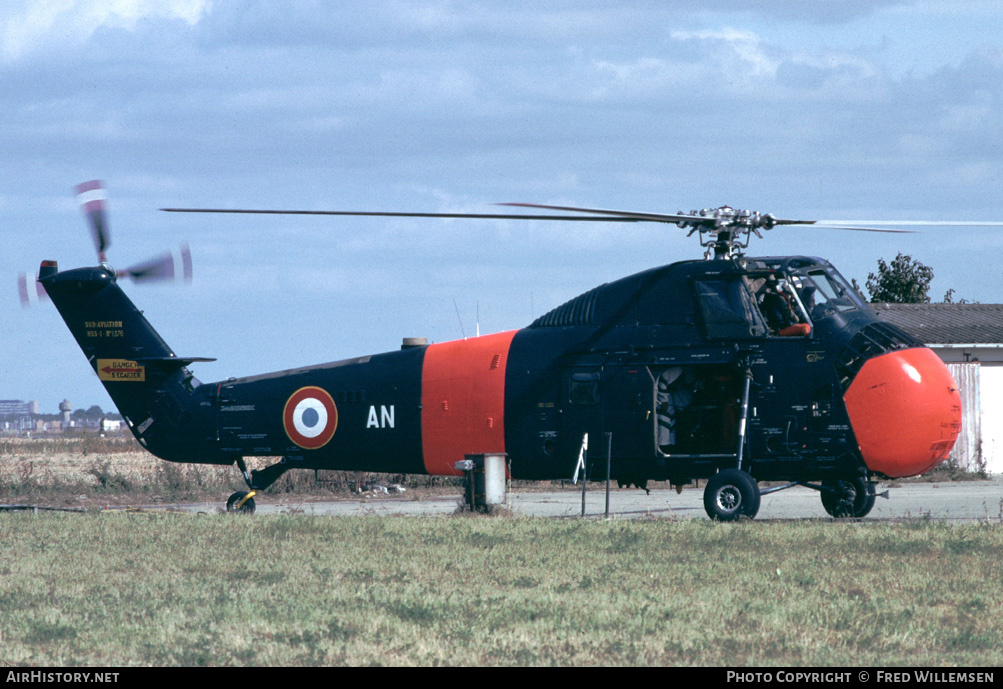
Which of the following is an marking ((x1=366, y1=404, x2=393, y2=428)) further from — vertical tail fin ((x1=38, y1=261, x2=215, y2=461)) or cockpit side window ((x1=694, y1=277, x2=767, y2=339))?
cockpit side window ((x1=694, y1=277, x2=767, y2=339))

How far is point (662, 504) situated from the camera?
23.7m

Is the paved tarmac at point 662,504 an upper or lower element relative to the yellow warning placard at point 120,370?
lower

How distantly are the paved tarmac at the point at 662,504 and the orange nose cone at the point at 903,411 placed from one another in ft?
5.70

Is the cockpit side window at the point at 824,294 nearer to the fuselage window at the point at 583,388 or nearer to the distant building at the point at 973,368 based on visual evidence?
the fuselage window at the point at 583,388

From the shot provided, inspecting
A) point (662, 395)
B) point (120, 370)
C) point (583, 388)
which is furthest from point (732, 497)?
point (120, 370)

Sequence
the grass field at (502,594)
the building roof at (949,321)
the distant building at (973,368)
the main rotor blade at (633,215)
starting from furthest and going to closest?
the building roof at (949,321) → the distant building at (973,368) → the main rotor blade at (633,215) → the grass field at (502,594)

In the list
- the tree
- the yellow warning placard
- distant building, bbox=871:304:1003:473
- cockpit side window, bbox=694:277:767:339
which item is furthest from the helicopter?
the tree

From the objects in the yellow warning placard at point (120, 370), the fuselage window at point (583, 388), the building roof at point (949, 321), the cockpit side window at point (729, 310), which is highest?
the building roof at point (949, 321)

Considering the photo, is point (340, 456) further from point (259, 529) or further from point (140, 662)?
point (140, 662)

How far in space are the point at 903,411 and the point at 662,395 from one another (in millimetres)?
3587

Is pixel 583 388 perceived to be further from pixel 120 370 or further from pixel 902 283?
pixel 902 283

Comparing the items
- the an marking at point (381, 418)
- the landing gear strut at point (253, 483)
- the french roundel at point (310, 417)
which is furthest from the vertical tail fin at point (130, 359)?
the an marking at point (381, 418)

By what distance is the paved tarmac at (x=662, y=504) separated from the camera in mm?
19547

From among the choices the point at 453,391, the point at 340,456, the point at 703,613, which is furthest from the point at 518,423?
the point at 703,613
